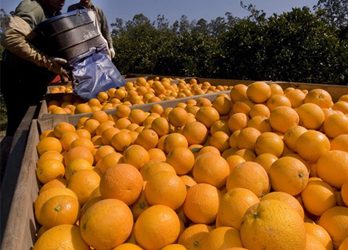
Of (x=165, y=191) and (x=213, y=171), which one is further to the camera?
(x=213, y=171)

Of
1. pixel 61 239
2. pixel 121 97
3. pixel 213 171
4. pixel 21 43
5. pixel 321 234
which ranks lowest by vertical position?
pixel 121 97

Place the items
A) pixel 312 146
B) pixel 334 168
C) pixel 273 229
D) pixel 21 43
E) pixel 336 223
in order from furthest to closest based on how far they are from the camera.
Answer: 1. pixel 21 43
2. pixel 312 146
3. pixel 334 168
4. pixel 336 223
5. pixel 273 229

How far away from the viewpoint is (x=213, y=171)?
1634 mm

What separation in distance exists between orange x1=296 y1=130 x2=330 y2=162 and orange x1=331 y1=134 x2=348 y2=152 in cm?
7

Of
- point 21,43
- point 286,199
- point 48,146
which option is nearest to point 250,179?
point 286,199

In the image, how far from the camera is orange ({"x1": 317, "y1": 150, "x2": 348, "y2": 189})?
1.53 meters

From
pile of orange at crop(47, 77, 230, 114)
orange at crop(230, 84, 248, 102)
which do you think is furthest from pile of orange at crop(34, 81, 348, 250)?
pile of orange at crop(47, 77, 230, 114)

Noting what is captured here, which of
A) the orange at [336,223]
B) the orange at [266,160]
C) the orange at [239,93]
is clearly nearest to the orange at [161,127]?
the orange at [239,93]

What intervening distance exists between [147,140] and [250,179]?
3.22 feet

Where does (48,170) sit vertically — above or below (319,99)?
above

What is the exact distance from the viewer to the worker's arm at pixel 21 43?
381 cm

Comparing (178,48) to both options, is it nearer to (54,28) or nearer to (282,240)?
(54,28)

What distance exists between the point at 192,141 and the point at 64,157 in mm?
862

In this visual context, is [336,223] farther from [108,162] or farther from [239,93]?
[239,93]
